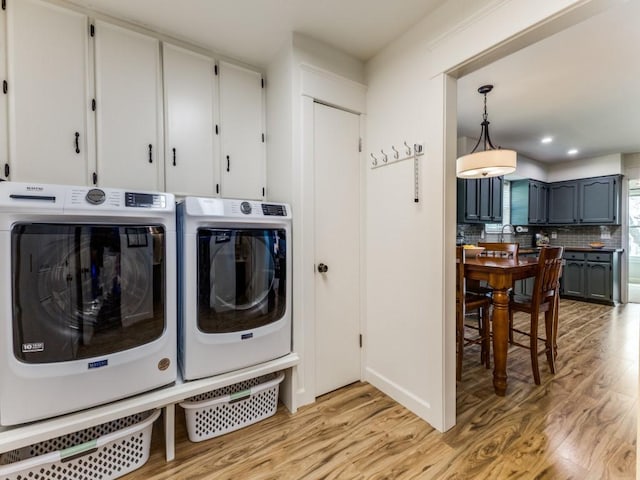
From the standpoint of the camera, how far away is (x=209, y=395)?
1646mm

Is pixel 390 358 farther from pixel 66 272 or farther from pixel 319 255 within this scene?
pixel 66 272

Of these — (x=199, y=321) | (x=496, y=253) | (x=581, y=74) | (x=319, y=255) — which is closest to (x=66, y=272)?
(x=199, y=321)

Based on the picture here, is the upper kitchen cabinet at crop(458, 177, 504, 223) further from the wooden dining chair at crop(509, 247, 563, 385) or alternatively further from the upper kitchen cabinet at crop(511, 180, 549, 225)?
the wooden dining chair at crop(509, 247, 563, 385)

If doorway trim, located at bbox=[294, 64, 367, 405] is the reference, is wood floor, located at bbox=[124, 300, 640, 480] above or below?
below

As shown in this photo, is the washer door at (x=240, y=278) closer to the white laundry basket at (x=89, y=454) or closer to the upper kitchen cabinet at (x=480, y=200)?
the white laundry basket at (x=89, y=454)

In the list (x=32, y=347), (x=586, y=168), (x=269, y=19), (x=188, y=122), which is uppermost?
(x=269, y=19)

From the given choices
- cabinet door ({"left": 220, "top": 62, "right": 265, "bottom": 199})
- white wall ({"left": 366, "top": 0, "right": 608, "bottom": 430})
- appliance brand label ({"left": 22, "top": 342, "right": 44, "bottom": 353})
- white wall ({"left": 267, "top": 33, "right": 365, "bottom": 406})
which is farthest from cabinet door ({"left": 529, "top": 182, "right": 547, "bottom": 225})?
appliance brand label ({"left": 22, "top": 342, "right": 44, "bottom": 353})

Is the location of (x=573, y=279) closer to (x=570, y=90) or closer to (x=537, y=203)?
(x=537, y=203)

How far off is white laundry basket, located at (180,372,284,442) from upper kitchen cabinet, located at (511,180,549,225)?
523cm

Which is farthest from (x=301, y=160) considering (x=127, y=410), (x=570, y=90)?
(x=570, y=90)

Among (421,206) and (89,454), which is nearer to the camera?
(89,454)

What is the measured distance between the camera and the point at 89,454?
4.25ft

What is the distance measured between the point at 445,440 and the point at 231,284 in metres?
1.51

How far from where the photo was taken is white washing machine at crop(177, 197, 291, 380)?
1521 millimetres
